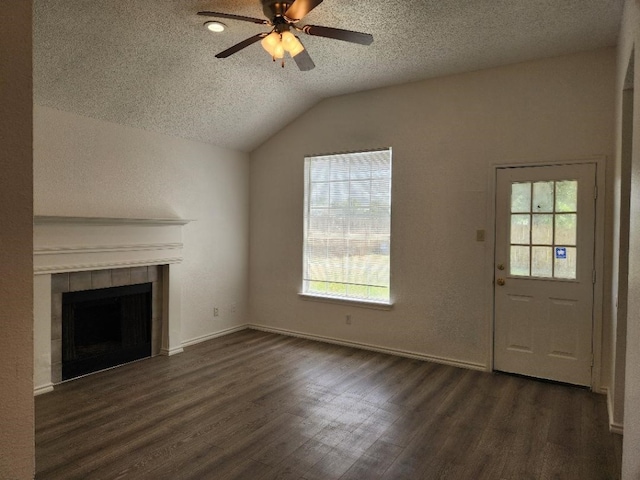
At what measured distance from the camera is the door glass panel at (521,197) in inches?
159

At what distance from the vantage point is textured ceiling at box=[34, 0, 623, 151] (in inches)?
122

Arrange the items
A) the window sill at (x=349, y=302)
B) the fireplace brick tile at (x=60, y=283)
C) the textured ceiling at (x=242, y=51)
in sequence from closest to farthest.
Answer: the textured ceiling at (x=242, y=51) → the fireplace brick tile at (x=60, y=283) → the window sill at (x=349, y=302)

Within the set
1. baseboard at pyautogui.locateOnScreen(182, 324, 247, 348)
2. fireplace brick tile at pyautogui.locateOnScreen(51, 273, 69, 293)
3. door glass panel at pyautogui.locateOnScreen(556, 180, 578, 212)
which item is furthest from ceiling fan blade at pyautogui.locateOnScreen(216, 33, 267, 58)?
baseboard at pyautogui.locateOnScreen(182, 324, 247, 348)

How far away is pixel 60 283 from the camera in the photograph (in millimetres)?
3852

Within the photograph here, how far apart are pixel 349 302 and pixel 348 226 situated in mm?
927

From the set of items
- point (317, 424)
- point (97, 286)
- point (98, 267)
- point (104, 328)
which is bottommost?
point (317, 424)

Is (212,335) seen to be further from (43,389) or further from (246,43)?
(246,43)

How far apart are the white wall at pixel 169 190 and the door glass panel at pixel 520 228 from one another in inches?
136

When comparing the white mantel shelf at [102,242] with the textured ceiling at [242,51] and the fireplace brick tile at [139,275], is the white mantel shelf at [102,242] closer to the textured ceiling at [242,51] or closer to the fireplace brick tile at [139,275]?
the fireplace brick tile at [139,275]

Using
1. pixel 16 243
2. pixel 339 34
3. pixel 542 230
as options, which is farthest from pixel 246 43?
pixel 542 230

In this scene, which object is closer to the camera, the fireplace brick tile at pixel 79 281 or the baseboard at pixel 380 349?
the fireplace brick tile at pixel 79 281

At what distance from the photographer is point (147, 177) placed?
4.59 meters

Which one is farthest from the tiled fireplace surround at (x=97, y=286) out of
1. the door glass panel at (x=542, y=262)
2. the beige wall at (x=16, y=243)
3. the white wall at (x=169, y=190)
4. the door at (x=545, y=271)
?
the door glass panel at (x=542, y=262)

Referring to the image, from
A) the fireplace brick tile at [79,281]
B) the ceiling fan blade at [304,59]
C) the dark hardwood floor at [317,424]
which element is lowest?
the dark hardwood floor at [317,424]
